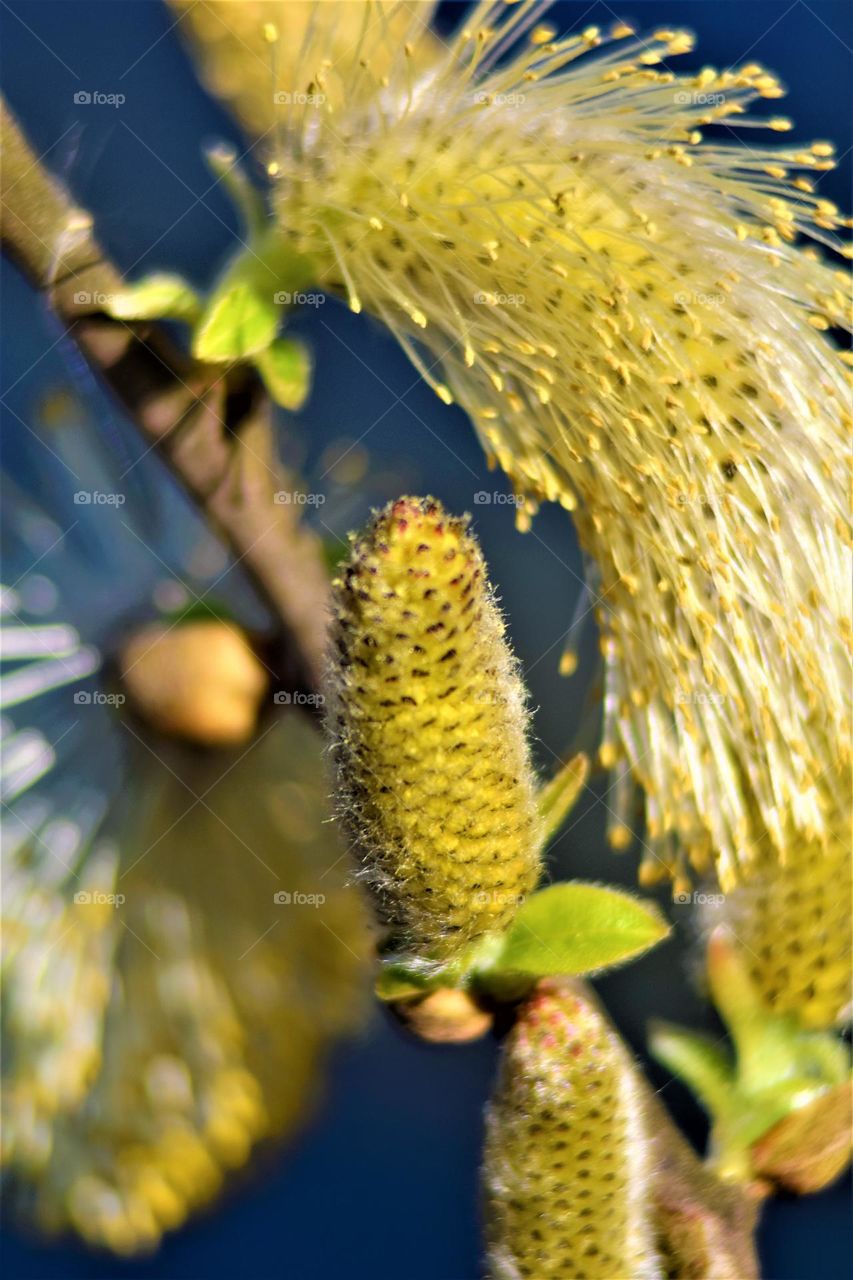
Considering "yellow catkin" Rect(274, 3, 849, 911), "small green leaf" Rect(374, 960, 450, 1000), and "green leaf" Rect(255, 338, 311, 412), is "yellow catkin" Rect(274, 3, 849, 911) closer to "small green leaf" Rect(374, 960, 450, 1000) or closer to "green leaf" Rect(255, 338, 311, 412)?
"green leaf" Rect(255, 338, 311, 412)

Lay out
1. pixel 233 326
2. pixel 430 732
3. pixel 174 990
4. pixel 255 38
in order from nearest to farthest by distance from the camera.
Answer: pixel 430 732, pixel 233 326, pixel 255 38, pixel 174 990

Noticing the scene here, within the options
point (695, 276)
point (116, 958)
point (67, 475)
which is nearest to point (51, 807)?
point (116, 958)

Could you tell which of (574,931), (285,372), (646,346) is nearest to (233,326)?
(285,372)

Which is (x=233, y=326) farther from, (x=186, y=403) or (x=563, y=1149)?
(x=563, y=1149)

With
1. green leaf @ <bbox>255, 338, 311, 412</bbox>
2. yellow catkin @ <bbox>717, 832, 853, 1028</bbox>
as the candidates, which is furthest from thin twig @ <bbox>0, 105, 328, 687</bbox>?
yellow catkin @ <bbox>717, 832, 853, 1028</bbox>

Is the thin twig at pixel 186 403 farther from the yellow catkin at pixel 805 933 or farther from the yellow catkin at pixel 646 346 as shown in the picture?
the yellow catkin at pixel 805 933

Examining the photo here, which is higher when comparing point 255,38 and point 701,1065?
point 255,38

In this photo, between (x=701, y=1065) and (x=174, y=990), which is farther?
(x=174, y=990)
